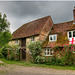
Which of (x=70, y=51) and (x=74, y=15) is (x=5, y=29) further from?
(x=74, y=15)

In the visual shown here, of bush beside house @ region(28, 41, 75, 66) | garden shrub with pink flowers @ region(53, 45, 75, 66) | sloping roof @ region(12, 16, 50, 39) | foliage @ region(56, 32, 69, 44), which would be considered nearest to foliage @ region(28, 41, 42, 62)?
bush beside house @ region(28, 41, 75, 66)

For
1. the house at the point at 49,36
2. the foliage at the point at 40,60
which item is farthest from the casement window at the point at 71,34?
the foliage at the point at 40,60

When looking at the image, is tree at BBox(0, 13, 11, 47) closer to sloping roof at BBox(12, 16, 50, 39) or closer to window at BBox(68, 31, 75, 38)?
sloping roof at BBox(12, 16, 50, 39)

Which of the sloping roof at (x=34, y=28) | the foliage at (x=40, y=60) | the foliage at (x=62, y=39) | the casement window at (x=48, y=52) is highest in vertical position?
the sloping roof at (x=34, y=28)

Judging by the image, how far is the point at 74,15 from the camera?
66.4ft

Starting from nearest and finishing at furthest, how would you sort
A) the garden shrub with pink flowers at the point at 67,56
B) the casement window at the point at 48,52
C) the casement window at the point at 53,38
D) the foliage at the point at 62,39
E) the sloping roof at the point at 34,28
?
the garden shrub with pink flowers at the point at 67,56, the foliage at the point at 62,39, the casement window at the point at 48,52, the casement window at the point at 53,38, the sloping roof at the point at 34,28

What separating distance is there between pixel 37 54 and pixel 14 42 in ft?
32.4

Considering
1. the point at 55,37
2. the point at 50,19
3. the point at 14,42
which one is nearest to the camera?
the point at 55,37

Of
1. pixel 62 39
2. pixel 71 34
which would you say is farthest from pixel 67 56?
pixel 71 34

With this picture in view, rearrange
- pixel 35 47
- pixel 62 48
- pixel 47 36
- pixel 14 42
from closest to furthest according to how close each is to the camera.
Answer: pixel 62 48, pixel 35 47, pixel 47 36, pixel 14 42

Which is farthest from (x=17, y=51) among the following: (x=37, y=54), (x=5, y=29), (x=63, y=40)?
(x=63, y=40)

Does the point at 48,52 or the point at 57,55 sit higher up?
the point at 48,52

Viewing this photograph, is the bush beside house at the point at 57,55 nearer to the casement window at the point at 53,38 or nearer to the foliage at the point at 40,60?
the foliage at the point at 40,60

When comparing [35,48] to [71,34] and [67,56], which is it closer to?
[67,56]
